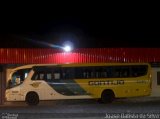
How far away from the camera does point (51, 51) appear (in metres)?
33.5

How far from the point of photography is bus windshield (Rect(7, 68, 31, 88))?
3016 cm

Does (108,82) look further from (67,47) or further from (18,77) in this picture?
(18,77)

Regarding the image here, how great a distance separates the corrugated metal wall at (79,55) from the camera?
32844 millimetres

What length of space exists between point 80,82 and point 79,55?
11.1ft

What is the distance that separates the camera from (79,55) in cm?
3366

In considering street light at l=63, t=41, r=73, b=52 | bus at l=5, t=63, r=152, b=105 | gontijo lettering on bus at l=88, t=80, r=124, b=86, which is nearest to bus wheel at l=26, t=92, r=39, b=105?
bus at l=5, t=63, r=152, b=105

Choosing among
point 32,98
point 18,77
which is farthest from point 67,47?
point 32,98

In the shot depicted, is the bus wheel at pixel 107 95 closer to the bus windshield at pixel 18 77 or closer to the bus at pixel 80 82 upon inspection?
the bus at pixel 80 82

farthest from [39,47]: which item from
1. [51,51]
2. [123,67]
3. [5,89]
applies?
[123,67]

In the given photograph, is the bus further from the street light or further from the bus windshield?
the street light

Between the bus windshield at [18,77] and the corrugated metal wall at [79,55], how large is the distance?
8.27 feet

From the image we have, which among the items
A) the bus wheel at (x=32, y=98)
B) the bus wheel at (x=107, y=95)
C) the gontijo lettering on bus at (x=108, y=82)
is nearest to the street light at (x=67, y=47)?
the gontijo lettering on bus at (x=108, y=82)

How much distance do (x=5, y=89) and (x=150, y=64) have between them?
10.3 metres

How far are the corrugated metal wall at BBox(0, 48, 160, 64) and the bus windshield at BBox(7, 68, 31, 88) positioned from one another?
252 cm
